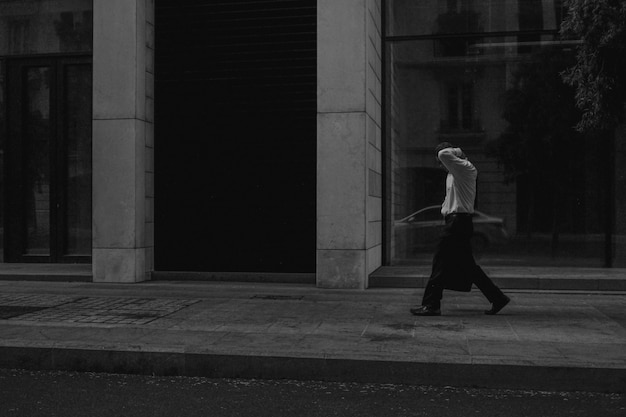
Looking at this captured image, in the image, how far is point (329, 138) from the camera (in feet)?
34.2

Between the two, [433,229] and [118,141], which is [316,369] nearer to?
[118,141]

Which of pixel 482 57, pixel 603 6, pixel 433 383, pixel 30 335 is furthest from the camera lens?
pixel 482 57

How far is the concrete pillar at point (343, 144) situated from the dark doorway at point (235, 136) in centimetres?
60

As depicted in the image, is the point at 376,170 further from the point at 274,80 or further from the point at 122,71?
the point at 122,71

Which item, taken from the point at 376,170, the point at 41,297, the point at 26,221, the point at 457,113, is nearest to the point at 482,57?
the point at 457,113

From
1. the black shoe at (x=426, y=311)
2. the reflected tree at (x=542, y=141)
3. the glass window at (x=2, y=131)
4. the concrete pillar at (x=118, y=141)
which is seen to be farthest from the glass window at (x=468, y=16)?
the glass window at (x=2, y=131)

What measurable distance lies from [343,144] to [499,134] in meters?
2.97

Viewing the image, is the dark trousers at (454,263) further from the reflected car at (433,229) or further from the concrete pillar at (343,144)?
the reflected car at (433,229)

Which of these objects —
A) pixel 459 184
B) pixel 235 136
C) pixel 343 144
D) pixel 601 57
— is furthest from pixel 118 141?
pixel 601 57

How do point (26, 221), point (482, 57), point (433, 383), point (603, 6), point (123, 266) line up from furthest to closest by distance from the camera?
point (26, 221) < point (482, 57) < point (123, 266) < point (603, 6) < point (433, 383)

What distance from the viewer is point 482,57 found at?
1205cm

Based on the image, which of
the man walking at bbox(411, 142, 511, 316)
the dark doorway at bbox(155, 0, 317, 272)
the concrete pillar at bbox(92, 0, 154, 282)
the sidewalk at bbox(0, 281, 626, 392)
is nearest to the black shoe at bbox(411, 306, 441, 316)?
the man walking at bbox(411, 142, 511, 316)

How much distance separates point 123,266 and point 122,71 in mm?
2805

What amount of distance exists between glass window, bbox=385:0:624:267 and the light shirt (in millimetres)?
4238
